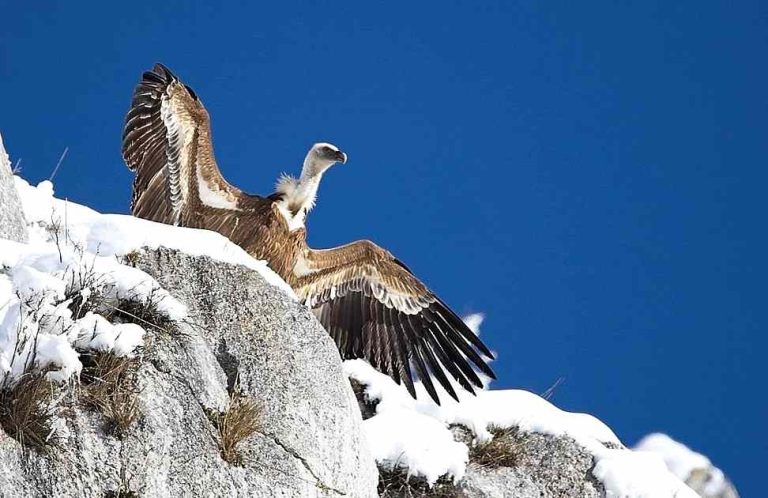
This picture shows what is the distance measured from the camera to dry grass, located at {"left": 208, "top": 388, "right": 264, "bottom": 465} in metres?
6.22

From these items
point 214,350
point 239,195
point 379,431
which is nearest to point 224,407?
point 214,350

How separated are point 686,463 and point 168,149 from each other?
5873mm

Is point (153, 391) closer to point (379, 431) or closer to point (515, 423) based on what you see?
point (379, 431)

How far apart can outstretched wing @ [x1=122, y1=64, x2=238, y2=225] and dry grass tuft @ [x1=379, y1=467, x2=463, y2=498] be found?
3.18 metres

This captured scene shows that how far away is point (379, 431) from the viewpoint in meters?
8.59

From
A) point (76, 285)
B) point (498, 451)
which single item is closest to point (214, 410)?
point (76, 285)

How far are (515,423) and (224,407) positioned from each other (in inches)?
136

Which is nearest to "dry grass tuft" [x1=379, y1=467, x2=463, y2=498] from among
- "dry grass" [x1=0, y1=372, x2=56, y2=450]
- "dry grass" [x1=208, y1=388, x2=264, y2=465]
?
"dry grass" [x1=208, y1=388, x2=264, y2=465]

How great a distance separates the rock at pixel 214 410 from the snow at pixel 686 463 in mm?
4908

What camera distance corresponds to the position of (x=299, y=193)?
10633 mm

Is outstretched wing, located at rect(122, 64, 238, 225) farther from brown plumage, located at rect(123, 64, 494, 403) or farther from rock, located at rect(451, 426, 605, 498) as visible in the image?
rock, located at rect(451, 426, 605, 498)

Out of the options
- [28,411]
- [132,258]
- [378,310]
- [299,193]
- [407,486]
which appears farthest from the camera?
[378,310]

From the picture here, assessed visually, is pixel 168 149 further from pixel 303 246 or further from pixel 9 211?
pixel 9 211

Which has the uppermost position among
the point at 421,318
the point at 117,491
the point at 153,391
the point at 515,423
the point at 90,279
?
the point at 421,318
